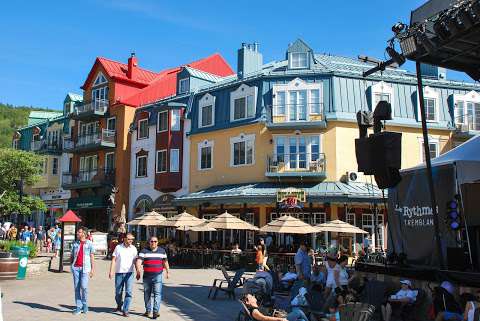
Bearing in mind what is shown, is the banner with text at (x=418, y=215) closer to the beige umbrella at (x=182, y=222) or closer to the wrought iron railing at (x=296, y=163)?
the beige umbrella at (x=182, y=222)

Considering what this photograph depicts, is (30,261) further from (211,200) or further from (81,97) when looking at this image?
(81,97)

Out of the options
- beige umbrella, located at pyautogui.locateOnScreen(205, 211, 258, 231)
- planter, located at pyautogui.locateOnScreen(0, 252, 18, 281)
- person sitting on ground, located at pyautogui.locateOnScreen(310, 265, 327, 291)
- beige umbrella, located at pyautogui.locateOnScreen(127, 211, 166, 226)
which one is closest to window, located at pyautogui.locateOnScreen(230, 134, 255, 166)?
beige umbrella, located at pyautogui.locateOnScreen(127, 211, 166, 226)

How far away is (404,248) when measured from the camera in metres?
14.9

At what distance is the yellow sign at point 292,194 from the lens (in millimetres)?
26688

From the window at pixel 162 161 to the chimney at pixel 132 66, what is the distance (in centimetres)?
960

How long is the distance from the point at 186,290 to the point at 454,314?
8.74 metres

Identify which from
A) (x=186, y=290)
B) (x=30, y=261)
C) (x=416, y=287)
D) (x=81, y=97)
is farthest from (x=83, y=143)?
(x=416, y=287)

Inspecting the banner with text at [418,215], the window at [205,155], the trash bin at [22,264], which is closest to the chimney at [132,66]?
the window at [205,155]

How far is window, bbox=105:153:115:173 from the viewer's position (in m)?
38.8

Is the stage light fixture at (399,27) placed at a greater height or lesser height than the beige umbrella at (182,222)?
greater

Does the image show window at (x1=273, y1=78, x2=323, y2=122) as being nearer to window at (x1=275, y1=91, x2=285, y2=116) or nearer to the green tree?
window at (x1=275, y1=91, x2=285, y2=116)

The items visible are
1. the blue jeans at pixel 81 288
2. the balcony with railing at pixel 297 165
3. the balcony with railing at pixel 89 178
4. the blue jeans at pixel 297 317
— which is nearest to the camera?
the blue jeans at pixel 297 317

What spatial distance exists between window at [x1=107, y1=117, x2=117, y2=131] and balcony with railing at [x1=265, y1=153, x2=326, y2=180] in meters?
15.3

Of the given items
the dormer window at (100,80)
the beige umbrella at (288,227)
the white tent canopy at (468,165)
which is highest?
the dormer window at (100,80)
